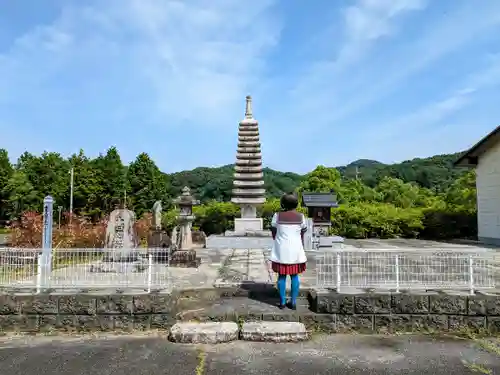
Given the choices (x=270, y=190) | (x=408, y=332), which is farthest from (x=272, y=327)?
(x=270, y=190)

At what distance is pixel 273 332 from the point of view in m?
4.92

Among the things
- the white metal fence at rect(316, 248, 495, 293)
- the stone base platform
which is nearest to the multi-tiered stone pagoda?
the stone base platform

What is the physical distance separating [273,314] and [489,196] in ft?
60.4

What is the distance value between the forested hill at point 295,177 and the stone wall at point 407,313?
155 ft

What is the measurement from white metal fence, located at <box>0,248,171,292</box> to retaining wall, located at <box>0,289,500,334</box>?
36cm

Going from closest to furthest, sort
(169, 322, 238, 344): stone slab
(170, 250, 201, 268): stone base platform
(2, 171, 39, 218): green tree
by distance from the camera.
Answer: (169, 322, 238, 344): stone slab → (170, 250, 201, 268): stone base platform → (2, 171, 39, 218): green tree

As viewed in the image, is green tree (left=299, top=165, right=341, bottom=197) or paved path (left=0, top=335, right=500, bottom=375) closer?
paved path (left=0, top=335, right=500, bottom=375)

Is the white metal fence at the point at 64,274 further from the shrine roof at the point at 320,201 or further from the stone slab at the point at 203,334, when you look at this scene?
the shrine roof at the point at 320,201

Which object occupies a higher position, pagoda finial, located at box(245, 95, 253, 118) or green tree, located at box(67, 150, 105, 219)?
pagoda finial, located at box(245, 95, 253, 118)

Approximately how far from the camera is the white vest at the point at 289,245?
5.67m

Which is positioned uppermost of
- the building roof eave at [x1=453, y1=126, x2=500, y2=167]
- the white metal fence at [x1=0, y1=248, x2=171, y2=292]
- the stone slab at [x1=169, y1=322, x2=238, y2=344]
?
the building roof eave at [x1=453, y1=126, x2=500, y2=167]

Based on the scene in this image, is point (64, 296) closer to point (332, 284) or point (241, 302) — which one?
point (241, 302)

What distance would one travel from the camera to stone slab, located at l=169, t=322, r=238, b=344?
486 cm

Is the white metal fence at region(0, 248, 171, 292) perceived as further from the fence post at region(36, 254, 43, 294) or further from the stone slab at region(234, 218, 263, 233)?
the stone slab at region(234, 218, 263, 233)
